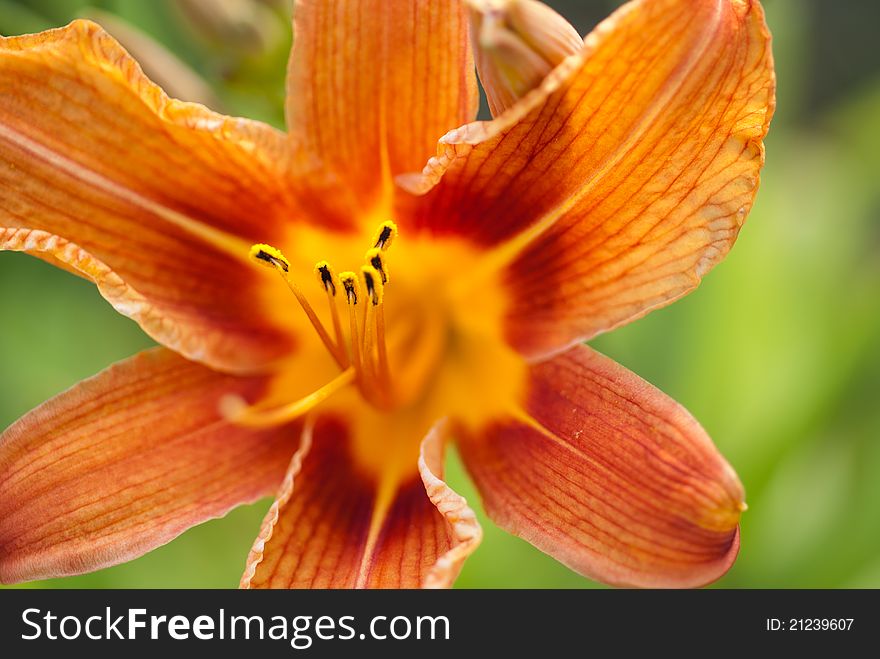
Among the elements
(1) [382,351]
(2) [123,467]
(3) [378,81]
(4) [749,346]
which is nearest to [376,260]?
(1) [382,351]

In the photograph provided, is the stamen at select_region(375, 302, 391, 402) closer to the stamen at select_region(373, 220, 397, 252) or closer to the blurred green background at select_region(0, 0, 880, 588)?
the stamen at select_region(373, 220, 397, 252)

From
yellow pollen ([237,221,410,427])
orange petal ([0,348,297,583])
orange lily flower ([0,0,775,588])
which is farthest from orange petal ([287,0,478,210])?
orange petal ([0,348,297,583])

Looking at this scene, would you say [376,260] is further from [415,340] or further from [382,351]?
[415,340]

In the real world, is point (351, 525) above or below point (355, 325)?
below

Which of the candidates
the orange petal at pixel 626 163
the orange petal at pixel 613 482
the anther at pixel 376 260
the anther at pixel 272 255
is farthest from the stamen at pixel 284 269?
the orange petal at pixel 613 482

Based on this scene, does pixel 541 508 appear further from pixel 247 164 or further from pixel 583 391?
pixel 247 164
